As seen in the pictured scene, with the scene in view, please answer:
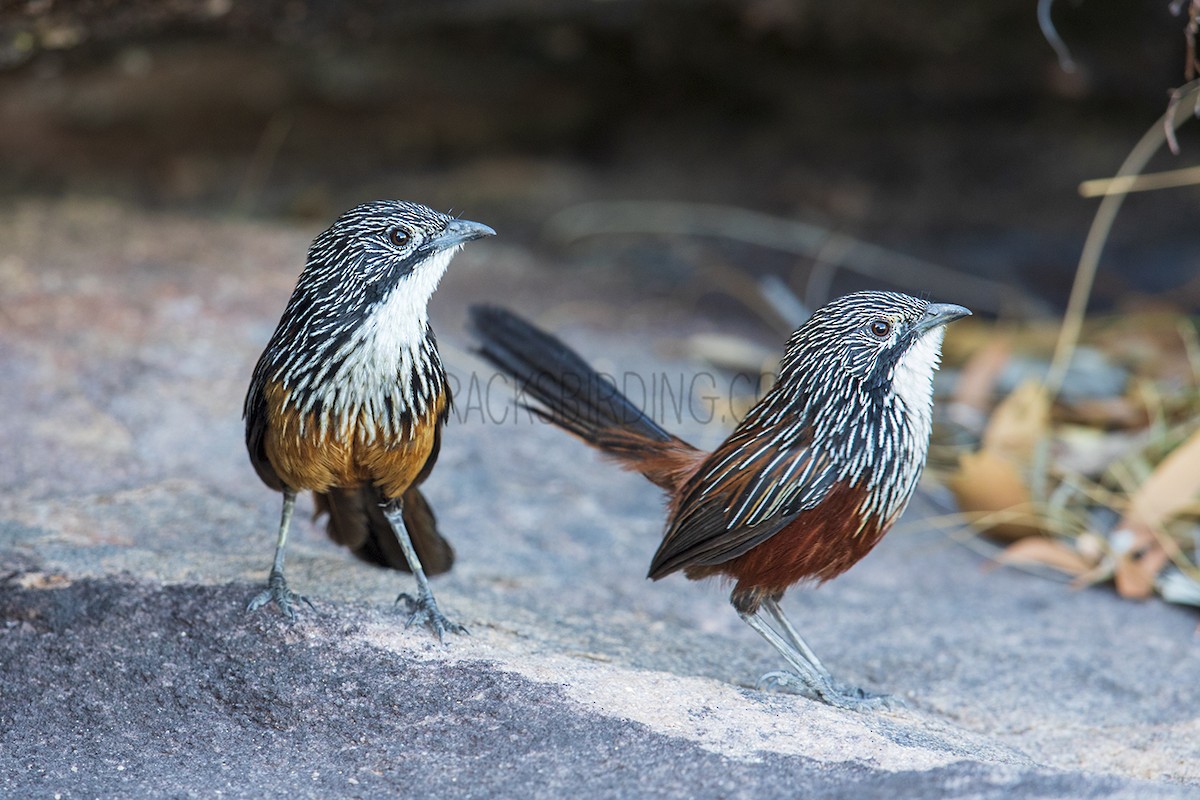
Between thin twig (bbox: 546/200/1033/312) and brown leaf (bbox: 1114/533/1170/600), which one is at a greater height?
thin twig (bbox: 546/200/1033/312)

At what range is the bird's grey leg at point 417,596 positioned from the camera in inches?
139

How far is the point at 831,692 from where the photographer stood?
3.57m

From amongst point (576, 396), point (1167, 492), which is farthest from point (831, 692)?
point (1167, 492)

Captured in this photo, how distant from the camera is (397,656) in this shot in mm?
3350

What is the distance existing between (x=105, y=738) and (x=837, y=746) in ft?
5.86

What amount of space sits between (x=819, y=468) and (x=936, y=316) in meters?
0.56

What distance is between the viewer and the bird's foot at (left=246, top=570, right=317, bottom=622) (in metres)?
3.48

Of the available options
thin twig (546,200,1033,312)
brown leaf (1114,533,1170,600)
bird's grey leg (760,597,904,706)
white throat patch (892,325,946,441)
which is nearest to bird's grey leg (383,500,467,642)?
bird's grey leg (760,597,904,706)

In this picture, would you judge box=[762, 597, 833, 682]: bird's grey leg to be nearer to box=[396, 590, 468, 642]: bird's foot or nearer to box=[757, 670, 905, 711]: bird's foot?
box=[757, 670, 905, 711]: bird's foot

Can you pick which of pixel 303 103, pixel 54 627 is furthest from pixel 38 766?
pixel 303 103

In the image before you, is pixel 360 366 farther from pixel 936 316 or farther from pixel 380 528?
pixel 936 316

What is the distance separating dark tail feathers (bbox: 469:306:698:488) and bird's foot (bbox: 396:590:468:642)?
2.62 feet

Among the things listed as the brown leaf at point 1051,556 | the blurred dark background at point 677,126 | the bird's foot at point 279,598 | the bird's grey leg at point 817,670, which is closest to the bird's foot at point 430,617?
the bird's foot at point 279,598

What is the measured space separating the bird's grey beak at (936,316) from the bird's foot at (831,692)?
1050mm
